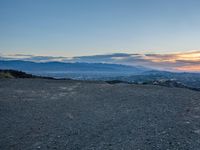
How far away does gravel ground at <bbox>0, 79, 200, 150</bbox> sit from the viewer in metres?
10.4

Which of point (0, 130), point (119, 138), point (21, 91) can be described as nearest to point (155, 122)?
point (119, 138)

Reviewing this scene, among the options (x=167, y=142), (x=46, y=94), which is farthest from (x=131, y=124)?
(x=46, y=94)

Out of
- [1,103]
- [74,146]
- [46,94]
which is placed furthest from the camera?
[46,94]

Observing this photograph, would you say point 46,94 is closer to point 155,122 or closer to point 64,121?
point 64,121

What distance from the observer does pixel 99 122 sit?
44.1 ft

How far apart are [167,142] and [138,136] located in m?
1.21

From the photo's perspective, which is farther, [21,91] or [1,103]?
[21,91]

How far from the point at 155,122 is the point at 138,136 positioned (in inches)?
91.6

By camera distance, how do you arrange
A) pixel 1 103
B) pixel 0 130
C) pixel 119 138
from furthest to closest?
pixel 1 103 < pixel 0 130 < pixel 119 138

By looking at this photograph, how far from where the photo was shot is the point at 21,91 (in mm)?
23672

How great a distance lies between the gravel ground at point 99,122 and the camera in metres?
10.4

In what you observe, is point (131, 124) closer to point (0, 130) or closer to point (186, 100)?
point (0, 130)

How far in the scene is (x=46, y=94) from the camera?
72.5ft

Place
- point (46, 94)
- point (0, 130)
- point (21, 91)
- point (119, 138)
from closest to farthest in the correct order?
point (119, 138), point (0, 130), point (46, 94), point (21, 91)
